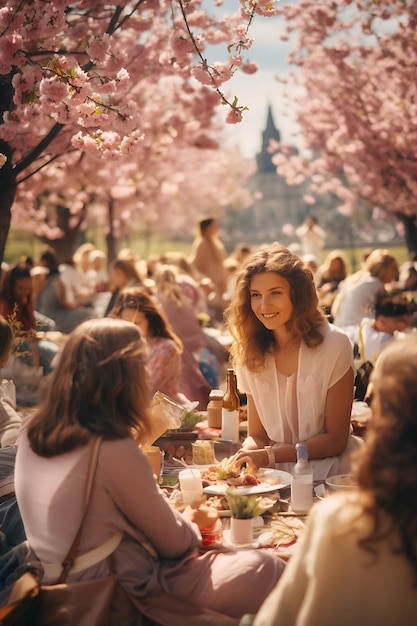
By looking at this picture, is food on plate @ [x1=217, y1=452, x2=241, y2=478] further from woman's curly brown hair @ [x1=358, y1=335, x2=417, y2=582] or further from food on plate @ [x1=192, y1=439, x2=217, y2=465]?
woman's curly brown hair @ [x1=358, y1=335, x2=417, y2=582]

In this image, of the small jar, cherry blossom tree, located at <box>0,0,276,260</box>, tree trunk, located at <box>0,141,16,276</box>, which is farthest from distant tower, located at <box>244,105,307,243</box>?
the small jar

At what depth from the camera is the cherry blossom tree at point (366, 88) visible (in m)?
13.5

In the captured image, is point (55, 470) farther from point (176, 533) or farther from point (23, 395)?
point (23, 395)

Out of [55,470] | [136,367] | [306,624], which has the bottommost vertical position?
[306,624]

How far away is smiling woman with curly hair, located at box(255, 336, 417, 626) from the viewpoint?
2.15 m

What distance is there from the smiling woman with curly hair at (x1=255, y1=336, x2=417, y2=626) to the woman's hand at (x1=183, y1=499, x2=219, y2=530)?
1.04 meters

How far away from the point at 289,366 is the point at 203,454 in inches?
25.2

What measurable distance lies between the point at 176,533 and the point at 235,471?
0.95m

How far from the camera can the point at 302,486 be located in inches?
140

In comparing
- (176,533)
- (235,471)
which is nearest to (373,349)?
(235,471)

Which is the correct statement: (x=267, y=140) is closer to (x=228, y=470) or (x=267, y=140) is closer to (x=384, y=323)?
(x=384, y=323)

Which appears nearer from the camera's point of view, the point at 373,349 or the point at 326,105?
the point at 373,349

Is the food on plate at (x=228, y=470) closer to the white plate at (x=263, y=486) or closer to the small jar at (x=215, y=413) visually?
the white plate at (x=263, y=486)

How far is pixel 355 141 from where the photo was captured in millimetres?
16531
